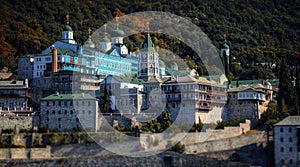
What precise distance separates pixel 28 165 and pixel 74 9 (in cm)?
9235

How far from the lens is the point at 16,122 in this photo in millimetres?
86500

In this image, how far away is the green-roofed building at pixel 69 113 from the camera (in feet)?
286

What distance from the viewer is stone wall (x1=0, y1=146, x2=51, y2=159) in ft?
261

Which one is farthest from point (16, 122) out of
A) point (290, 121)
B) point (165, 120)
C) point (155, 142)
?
point (290, 121)

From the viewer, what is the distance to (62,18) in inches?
6255

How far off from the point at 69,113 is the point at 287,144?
2402cm

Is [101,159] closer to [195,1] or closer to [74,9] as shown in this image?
[74,9]

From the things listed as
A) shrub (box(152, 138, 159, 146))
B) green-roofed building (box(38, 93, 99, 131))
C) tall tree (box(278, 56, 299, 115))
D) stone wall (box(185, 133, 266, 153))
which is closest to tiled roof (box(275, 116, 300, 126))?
stone wall (box(185, 133, 266, 153))

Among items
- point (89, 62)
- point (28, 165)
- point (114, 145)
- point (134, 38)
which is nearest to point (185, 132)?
point (114, 145)

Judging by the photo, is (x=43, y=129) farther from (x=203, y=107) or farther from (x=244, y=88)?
(x=244, y=88)

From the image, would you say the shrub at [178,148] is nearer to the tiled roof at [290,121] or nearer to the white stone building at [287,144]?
the white stone building at [287,144]

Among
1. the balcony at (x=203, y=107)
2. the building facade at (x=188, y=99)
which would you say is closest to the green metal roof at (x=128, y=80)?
the building facade at (x=188, y=99)

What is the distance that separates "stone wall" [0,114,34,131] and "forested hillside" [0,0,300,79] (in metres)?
26.9

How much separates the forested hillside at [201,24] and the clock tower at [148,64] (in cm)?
1372
